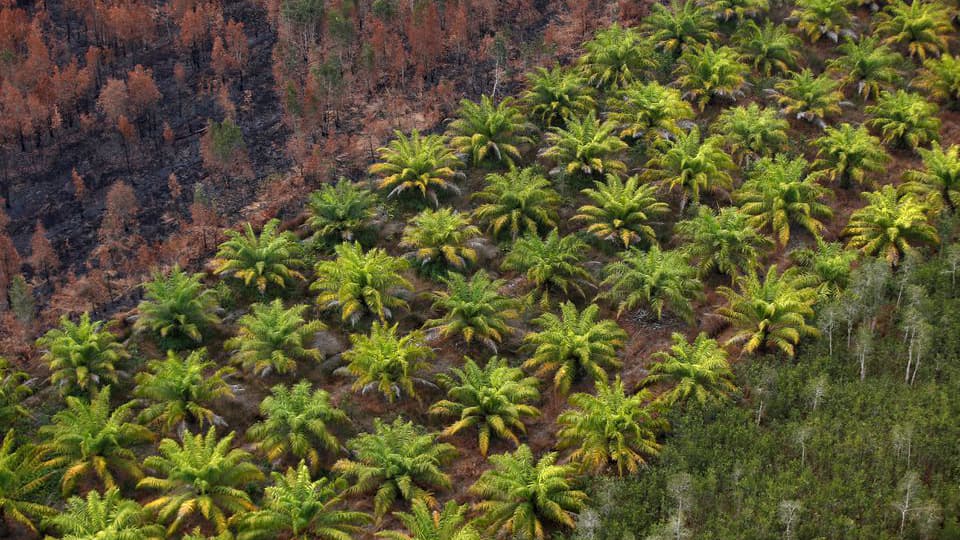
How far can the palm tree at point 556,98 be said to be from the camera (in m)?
39.0

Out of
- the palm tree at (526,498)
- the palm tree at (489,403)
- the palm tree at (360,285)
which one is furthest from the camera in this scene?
the palm tree at (360,285)

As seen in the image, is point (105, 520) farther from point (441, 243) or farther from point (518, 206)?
point (518, 206)

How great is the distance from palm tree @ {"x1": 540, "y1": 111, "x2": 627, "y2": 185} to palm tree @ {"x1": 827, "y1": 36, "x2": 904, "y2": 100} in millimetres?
12341

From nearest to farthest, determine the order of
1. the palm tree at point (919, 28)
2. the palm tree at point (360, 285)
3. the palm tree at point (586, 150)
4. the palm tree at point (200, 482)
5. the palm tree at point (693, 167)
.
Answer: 1. the palm tree at point (200, 482)
2. the palm tree at point (360, 285)
3. the palm tree at point (693, 167)
4. the palm tree at point (586, 150)
5. the palm tree at point (919, 28)

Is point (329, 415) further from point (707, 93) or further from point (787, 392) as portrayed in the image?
point (707, 93)

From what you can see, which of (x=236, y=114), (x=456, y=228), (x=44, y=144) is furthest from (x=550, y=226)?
(x=44, y=144)

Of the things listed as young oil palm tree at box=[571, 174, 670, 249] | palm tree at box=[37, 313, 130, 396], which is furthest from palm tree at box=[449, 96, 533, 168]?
palm tree at box=[37, 313, 130, 396]

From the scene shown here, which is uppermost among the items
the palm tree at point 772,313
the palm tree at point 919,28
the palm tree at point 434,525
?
the palm tree at point 919,28

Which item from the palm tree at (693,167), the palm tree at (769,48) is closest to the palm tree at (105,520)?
the palm tree at (693,167)

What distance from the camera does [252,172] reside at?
38.1m

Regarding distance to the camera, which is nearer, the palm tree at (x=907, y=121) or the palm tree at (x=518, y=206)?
the palm tree at (x=518, y=206)

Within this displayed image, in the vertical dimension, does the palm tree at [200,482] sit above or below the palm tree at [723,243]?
below

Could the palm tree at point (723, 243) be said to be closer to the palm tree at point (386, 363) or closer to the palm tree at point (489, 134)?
the palm tree at point (489, 134)

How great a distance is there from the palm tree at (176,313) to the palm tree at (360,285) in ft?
13.4
